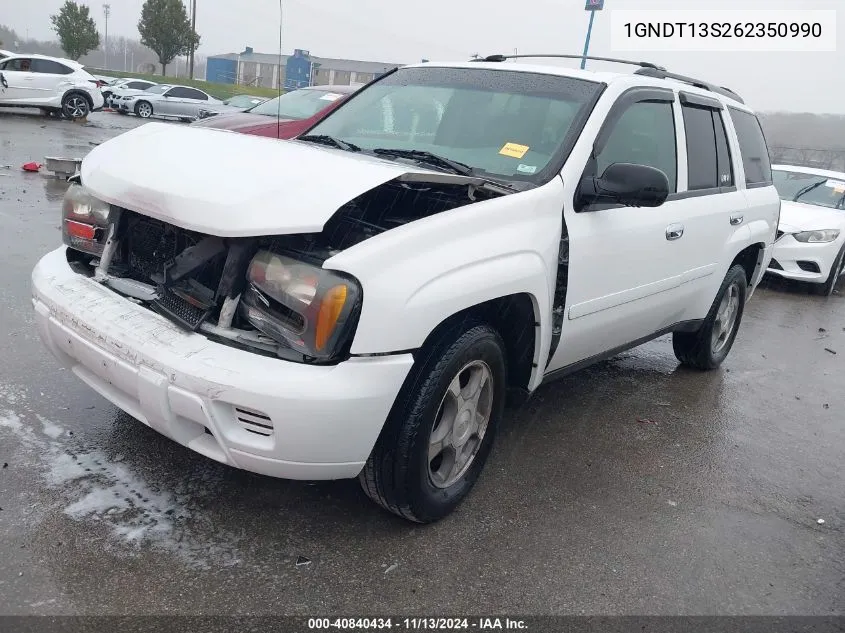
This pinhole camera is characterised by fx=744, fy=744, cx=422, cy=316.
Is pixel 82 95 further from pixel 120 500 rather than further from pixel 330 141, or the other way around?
pixel 120 500

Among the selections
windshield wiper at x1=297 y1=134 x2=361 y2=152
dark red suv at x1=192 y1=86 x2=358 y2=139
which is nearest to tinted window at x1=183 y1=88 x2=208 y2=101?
dark red suv at x1=192 y1=86 x2=358 y2=139

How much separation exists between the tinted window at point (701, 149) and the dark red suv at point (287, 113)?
5.27m

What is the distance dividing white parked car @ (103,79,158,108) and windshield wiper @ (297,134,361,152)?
24.0 meters

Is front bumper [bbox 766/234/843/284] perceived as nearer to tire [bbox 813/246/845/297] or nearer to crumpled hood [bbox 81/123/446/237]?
tire [bbox 813/246/845/297]

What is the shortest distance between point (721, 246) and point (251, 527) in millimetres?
3260

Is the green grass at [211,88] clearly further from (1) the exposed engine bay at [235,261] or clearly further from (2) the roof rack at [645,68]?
(1) the exposed engine bay at [235,261]

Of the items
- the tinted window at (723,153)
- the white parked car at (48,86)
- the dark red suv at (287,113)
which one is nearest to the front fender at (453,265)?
the tinted window at (723,153)

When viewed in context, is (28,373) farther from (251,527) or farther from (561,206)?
(561,206)

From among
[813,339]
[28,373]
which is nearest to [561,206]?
[28,373]

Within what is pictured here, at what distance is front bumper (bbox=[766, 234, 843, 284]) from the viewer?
872cm

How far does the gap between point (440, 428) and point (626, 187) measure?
1274mm

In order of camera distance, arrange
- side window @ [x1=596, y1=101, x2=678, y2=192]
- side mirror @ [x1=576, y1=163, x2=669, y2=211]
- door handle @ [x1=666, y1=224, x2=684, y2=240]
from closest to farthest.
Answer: side mirror @ [x1=576, y1=163, x2=669, y2=211], side window @ [x1=596, y1=101, x2=678, y2=192], door handle @ [x1=666, y1=224, x2=684, y2=240]

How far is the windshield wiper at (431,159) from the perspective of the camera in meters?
3.27

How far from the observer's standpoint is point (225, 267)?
8.22 ft
